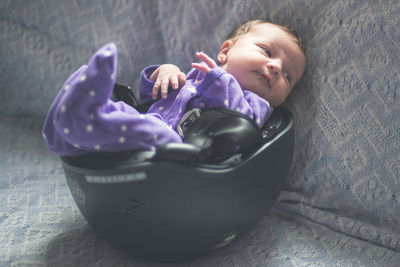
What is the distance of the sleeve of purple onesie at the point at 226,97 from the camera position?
77 cm

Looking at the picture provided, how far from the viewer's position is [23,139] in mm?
1154

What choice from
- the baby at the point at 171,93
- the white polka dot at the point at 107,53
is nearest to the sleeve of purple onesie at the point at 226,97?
the baby at the point at 171,93

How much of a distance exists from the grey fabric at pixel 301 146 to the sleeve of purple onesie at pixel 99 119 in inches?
10.0

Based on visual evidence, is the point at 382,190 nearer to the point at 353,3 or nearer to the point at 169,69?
the point at 353,3

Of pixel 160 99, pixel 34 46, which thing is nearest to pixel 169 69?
pixel 160 99

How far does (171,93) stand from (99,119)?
33 cm

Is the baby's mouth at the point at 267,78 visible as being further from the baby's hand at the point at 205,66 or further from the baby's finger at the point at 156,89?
the baby's finger at the point at 156,89

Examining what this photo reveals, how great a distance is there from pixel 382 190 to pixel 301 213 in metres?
0.18

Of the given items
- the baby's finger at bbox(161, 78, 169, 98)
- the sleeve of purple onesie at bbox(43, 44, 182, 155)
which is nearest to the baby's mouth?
the baby's finger at bbox(161, 78, 169, 98)

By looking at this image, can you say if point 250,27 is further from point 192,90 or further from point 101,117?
point 101,117

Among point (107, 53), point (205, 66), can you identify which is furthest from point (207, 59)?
point (107, 53)

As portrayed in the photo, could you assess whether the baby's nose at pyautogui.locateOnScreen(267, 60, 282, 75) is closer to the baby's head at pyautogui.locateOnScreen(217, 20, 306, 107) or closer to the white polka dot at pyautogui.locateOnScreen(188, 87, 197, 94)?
the baby's head at pyautogui.locateOnScreen(217, 20, 306, 107)

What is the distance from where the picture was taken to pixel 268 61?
0.88 m

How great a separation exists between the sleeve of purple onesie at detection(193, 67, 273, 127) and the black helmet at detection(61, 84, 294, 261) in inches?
1.3
